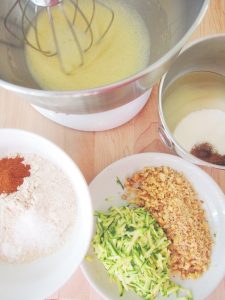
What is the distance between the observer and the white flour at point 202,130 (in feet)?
2.90

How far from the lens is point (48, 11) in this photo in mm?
771

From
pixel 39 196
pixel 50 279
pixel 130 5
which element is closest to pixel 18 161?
pixel 39 196

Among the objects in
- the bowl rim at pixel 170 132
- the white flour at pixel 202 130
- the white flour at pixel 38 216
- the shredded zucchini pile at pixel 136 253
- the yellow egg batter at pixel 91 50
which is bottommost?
the shredded zucchini pile at pixel 136 253

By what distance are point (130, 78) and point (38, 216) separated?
391 millimetres

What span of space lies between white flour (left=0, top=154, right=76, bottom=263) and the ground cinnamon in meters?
0.01

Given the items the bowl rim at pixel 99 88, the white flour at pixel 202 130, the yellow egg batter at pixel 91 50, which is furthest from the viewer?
the white flour at pixel 202 130

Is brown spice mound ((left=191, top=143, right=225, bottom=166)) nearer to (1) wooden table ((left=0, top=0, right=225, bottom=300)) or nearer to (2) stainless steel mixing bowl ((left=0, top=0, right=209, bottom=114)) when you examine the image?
(1) wooden table ((left=0, top=0, right=225, bottom=300))

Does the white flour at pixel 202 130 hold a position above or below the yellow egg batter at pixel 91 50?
below

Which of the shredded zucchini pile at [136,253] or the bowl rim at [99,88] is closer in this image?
the bowl rim at [99,88]

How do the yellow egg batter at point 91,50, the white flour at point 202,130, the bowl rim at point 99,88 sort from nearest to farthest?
the bowl rim at point 99,88 → the yellow egg batter at point 91,50 → the white flour at point 202,130

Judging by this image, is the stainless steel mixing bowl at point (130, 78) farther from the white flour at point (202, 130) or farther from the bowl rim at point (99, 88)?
the white flour at point (202, 130)

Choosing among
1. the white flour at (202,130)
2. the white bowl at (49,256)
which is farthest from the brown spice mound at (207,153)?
the white bowl at (49,256)

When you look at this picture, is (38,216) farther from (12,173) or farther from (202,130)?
(202,130)

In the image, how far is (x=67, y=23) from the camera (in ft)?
2.69
